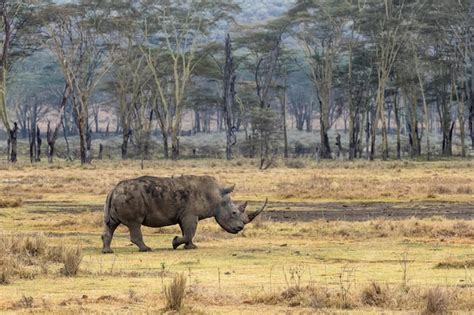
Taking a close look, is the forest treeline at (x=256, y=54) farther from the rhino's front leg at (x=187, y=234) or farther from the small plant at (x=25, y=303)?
the small plant at (x=25, y=303)

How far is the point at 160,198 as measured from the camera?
19.6 m

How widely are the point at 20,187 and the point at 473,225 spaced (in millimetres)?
23631

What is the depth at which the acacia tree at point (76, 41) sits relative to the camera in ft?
217

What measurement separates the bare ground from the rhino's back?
22.7 ft

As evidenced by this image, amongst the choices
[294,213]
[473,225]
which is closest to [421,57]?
[294,213]

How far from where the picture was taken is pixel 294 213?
97.4ft

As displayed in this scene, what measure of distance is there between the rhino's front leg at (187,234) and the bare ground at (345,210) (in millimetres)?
7290

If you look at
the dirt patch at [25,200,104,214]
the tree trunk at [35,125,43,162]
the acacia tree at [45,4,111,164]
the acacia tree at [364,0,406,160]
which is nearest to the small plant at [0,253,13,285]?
the dirt patch at [25,200,104,214]

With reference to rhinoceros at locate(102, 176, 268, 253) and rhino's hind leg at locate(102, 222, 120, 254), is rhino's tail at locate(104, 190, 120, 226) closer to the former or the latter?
rhinoceros at locate(102, 176, 268, 253)

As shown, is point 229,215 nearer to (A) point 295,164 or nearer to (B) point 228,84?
(A) point 295,164

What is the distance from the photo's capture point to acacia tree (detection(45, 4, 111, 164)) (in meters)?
66.2

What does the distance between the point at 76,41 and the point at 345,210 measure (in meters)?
41.9

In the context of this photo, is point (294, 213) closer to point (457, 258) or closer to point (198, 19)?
point (457, 258)

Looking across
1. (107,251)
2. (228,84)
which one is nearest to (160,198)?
(107,251)
